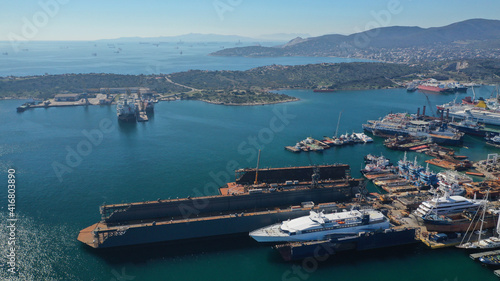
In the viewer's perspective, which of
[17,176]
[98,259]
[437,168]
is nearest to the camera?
[98,259]

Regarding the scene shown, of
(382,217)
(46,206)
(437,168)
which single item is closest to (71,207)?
(46,206)

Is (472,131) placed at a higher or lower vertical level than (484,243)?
higher

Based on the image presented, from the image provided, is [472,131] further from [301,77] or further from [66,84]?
[66,84]

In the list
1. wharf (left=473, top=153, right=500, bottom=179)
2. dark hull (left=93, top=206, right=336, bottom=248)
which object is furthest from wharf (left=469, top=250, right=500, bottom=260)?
wharf (left=473, top=153, right=500, bottom=179)

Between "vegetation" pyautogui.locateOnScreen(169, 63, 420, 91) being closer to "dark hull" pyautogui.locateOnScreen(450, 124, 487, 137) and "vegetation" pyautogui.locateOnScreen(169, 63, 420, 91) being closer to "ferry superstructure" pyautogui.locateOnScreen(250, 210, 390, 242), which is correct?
"dark hull" pyautogui.locateOnScreen(450, 124, 487, 137)

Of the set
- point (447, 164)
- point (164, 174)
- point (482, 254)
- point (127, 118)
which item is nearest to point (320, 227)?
point (482, 254)

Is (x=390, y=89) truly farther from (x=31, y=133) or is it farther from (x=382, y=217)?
(x=31, y=133)
